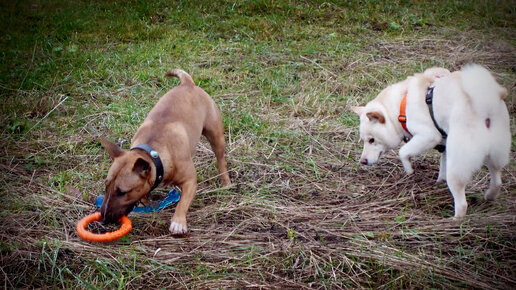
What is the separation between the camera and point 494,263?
136 inches

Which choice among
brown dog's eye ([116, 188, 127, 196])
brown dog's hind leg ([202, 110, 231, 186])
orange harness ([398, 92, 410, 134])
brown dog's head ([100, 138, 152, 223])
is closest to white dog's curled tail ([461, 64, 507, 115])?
orange harness ([398, 92, 410, 134])

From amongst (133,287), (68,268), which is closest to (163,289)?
(133,287)

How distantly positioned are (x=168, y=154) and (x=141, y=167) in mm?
456

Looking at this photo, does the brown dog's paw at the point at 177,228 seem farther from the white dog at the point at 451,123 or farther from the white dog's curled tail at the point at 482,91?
the white dog's curled tail at the point at 482,91

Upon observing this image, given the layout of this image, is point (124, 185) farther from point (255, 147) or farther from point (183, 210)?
point (255, 147)

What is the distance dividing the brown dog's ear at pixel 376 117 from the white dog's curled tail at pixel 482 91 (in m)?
1.00

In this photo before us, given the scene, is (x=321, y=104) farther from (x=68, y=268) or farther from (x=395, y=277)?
(x=68, y=268)

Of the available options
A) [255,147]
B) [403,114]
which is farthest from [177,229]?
[403,114]

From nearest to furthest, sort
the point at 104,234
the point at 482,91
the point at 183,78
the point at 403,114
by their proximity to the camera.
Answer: the point at 104,234 < the point at 482,91 < the point at 403,114 < the point at 183,78

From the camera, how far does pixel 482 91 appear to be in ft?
12.8

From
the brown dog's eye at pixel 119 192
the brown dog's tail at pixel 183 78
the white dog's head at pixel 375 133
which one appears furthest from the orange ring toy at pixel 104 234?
the white dog's head at pixel 375 133

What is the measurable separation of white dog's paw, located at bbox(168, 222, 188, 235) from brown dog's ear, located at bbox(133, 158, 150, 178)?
0.47 meters

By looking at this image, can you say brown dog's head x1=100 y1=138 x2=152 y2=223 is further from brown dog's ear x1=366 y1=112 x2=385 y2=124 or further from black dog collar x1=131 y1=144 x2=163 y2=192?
brown dog's ear x1=366 y1=112 x2=385 y2=124

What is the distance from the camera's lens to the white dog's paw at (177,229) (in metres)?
4.04
